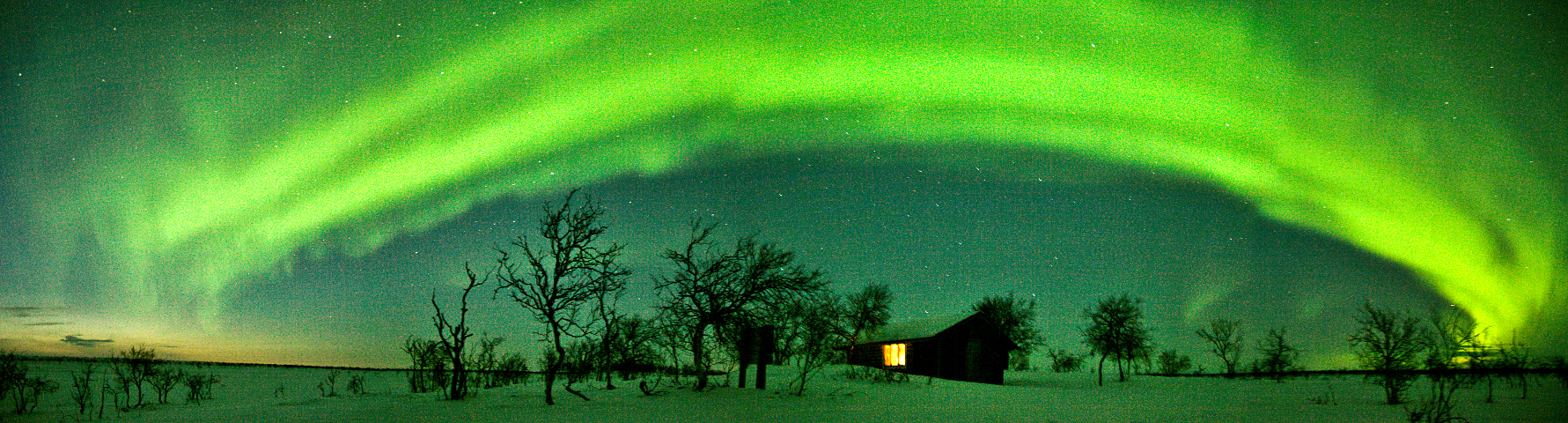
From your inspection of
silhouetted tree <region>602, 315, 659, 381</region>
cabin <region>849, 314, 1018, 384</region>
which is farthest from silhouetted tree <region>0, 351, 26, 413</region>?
cabin <region>849, 314, 1018, 384</region>

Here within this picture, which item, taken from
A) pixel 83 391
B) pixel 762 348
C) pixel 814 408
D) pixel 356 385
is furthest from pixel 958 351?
pixel 83 391

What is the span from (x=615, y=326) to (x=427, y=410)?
658 cm

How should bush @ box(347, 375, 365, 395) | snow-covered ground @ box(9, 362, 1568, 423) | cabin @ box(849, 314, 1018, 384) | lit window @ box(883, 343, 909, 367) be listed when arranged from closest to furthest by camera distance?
snow-covered ground @ box(9, 362, 1568, 423) → bush @ box(347, 375, 365, 395) → cabin @ box(849, 314, 1018, 384) → lit window @ box(883, 343, 909, 367)

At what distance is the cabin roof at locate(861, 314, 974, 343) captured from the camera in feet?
127

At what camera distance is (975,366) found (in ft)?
123

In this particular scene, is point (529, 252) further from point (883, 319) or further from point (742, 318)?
point (883, 319)

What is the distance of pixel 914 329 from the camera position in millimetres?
42938

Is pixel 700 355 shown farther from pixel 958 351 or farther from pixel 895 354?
pixel 895 354

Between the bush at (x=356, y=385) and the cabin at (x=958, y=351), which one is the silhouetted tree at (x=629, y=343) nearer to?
the bush at (x=356, y=385)

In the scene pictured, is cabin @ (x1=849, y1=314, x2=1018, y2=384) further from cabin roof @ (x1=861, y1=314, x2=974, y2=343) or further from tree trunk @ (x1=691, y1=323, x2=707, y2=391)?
tree trunk @ (x1=691, y1=323, x2=707, y2=391)

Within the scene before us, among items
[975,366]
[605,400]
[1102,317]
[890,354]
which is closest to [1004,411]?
[605,400]

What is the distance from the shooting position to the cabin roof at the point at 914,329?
1527 inches

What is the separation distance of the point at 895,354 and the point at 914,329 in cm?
187

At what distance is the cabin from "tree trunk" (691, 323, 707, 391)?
53.8 ft
